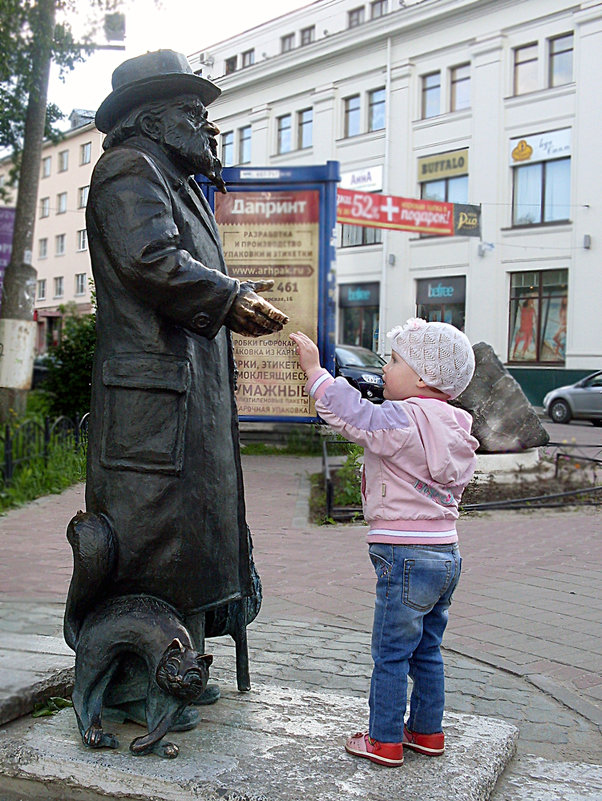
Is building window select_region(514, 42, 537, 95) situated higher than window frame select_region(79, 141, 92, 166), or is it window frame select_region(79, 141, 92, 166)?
building window select_region(514, 42, 537, 95)

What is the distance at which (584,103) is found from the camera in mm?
17859

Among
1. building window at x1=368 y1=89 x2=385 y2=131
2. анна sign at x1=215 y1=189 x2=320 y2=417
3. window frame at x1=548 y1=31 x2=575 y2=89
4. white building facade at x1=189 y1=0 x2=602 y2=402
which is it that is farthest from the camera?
window frame at x1=548 y1=31 x2=575 y2=89

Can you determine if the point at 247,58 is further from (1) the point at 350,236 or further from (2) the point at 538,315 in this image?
(2) the point at 538,315

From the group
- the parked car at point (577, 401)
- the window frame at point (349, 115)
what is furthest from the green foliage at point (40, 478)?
the parked car at point (577, 401)

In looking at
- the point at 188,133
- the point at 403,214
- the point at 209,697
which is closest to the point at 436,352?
the point at 188,133

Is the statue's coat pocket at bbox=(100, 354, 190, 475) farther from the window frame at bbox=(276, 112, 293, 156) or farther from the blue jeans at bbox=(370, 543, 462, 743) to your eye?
the window frame at bbox=(276, 112, 293, 156)

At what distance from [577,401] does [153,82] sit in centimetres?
1239

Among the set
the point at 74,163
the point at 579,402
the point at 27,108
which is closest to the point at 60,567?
the point at 74,163

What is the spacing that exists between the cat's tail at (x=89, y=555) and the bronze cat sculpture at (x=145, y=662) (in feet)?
0.24

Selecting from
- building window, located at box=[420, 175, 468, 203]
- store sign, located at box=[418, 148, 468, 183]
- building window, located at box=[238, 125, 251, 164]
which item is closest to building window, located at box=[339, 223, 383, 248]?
building window, located at box=[420, 175, 468, 203]

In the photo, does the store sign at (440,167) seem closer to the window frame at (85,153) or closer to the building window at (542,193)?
the building window at (542,193)

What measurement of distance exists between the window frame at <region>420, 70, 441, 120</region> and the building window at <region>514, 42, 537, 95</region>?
1.87 m

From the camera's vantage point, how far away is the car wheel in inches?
534

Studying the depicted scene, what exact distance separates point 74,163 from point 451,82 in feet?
51.5
